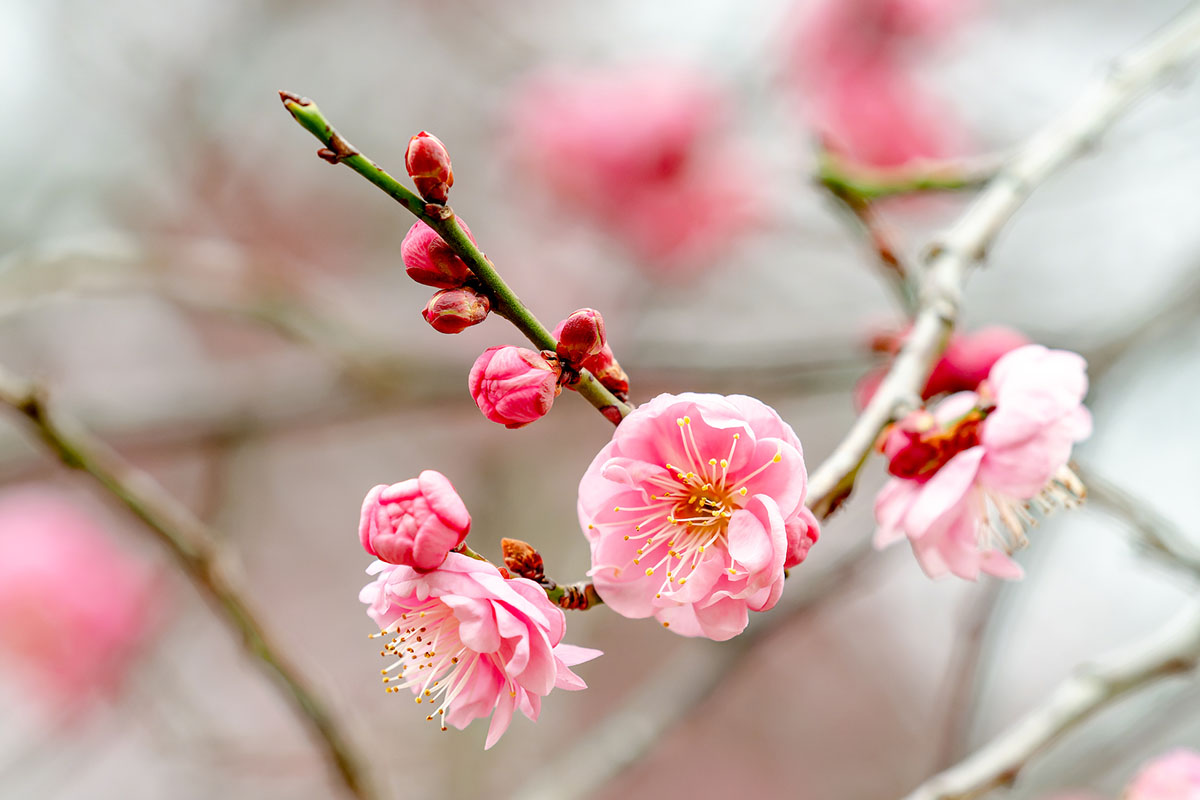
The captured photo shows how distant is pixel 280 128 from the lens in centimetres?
359

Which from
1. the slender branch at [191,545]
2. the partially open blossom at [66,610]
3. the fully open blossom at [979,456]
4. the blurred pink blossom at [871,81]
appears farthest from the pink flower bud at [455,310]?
the partially open blossom at [66,610]

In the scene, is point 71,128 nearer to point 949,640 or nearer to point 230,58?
point 230,58

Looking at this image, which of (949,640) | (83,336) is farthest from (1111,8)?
(83,336)

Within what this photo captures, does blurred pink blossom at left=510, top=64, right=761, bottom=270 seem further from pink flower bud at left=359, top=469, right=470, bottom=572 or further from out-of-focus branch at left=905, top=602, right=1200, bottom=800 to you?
Answer: pink flower bud at left=359, top=469, right=470, bottom=572

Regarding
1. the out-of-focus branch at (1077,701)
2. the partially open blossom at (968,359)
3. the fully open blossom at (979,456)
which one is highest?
the fully open blossom at (979,456)

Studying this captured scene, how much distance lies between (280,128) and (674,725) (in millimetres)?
2982

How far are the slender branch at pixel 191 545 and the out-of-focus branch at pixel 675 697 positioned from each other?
36 centimetres

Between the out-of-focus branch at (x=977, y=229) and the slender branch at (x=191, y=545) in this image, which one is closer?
→ the out-of-focus branch at (x=977, y=229)

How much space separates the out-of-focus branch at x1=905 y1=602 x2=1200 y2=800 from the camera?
76 cm

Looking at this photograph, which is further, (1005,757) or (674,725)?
(674,725)

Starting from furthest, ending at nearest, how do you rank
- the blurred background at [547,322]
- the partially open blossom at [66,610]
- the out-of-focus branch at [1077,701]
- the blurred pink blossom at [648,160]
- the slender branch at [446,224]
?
the blurred pink blossom at [648,160] < the partially open blossom at [66,610] < the blurred background at [547,322] < the out-of-focus branch at [1077,701] < the slender branch at [446,224]

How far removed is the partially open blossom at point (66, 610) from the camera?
7.35 ft

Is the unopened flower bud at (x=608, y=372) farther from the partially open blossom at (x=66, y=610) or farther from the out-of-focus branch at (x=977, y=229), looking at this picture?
the partially open blossom at (x=66, y=610)

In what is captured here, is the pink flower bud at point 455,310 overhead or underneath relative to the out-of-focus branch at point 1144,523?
overhead
